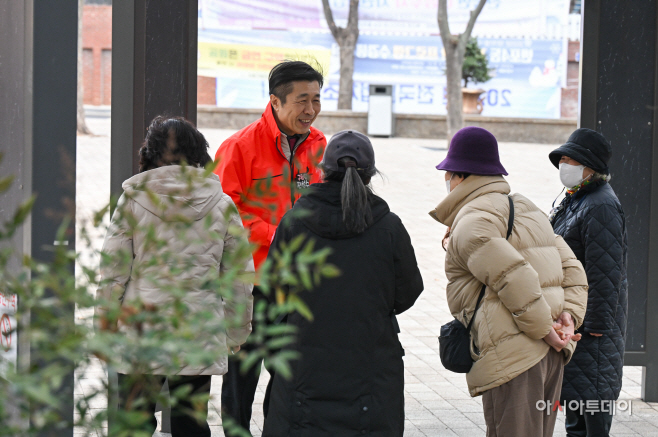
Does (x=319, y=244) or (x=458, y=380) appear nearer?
(x=319, y=244)

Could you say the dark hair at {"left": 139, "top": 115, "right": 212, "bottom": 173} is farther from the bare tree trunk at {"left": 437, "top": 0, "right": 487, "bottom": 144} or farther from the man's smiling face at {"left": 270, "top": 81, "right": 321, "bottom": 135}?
the bare tree trunk at {"left": 437, "top": 0, "right": 487, "bottom": 144}

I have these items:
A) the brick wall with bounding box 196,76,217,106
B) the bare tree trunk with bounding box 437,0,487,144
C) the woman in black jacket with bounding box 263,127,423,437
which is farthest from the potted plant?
the woman in black jacket with bounding box 263,127,423,437

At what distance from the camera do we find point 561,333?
133 inches

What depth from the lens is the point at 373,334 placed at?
3000 millimetres

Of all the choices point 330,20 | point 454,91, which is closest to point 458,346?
point 454,91

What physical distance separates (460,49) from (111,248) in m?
24.5

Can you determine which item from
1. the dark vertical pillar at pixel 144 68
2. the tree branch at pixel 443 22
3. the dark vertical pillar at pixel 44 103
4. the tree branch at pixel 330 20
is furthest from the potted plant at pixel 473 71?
→ the dark vertical pillar at pixel 44 103

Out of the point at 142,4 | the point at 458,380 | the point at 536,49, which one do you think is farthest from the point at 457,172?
the point at 536,49

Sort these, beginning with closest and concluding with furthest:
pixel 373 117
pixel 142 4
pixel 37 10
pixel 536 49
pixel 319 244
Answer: pixel 319 244
pixel 37 10
pixel 142 4
pixel 373 117
pixel 536 49

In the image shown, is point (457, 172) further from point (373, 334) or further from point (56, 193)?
point (56, 193)

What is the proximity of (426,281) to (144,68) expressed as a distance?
222 inches

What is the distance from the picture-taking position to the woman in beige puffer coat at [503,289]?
3170 millimetres

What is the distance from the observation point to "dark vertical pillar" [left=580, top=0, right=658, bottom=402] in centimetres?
519

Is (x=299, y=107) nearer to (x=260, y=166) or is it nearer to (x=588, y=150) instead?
(x=260, y=166)
